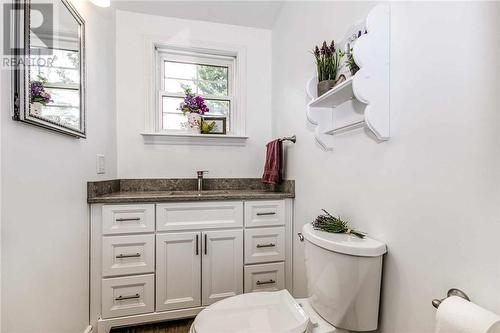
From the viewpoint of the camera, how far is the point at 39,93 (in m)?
0.97

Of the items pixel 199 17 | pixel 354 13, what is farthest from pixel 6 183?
pixel 199 17

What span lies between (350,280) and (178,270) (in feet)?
3.72

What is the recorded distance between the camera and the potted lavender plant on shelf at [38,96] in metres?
0.90

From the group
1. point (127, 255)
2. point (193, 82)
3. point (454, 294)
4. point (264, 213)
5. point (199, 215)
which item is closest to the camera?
point (454, 294)

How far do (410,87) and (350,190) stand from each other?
1.67 ft

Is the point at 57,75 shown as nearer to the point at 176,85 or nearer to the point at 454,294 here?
the point at 176,85

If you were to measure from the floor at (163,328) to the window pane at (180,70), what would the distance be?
1940mm

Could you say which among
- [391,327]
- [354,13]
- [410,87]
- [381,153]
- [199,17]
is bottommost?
[391,327]

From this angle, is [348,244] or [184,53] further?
[184,53]

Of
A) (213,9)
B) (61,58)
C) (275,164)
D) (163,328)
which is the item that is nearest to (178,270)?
(163,328)

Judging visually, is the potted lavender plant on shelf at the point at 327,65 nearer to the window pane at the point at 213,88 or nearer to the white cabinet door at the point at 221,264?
the white cabinet door at the point at 221,264

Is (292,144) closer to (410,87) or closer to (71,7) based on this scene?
(410,87)

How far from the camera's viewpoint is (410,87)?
857mm

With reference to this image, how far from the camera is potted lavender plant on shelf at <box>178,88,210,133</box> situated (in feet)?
6.92
